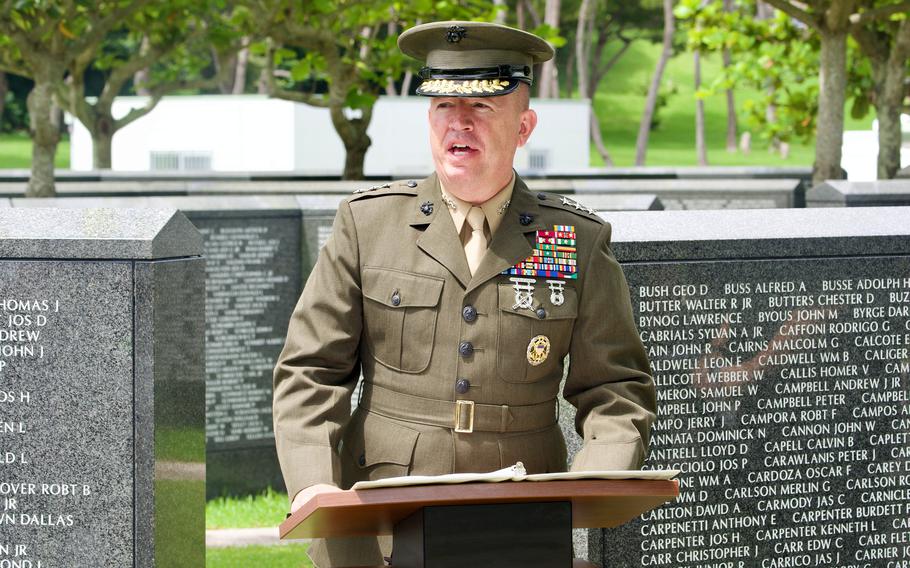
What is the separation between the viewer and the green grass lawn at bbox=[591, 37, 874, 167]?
5141 cm

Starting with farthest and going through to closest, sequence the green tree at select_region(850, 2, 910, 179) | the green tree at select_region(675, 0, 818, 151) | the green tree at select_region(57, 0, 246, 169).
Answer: the green tree at select_region(675, 0, 818, 151) → the green tree at select_region(850, 2, 910, 179) → the green tree at select_region(57, 0, 246, 169)

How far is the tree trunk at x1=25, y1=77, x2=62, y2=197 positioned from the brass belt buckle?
9.29 meters

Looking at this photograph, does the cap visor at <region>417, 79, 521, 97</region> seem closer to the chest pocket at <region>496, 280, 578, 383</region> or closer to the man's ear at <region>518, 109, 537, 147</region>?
the man's ear at <region>518, 109, 537, 147</region>

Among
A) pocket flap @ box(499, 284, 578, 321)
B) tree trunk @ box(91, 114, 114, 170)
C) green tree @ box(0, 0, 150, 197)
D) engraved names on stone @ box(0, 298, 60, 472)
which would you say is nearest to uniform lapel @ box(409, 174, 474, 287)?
pocket flap @ box(499, 284, 578, 321)

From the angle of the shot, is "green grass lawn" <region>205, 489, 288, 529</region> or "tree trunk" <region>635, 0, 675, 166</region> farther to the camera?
"tree trunk" <region>635, 0, 675, 166</region>

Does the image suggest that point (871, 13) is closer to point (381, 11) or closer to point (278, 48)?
point (381, 11)

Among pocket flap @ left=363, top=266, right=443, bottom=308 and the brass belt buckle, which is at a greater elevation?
pocket flap @ left=363, top=266, right=443, bottom=308

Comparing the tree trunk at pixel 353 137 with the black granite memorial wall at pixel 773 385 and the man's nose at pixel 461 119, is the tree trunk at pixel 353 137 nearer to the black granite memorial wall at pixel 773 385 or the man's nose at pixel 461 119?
the black granite memorial wall at pixel 773 385

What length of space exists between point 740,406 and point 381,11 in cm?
957

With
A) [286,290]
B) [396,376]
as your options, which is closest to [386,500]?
[396,376]

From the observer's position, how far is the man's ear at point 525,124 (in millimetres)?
3421

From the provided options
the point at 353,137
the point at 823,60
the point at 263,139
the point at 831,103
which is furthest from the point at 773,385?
the point at 263,139

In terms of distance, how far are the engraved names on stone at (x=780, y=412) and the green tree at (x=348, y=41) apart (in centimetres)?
834

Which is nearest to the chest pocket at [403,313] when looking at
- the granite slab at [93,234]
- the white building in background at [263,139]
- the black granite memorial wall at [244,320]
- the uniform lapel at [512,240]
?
the uniform lapel at [512,240]
